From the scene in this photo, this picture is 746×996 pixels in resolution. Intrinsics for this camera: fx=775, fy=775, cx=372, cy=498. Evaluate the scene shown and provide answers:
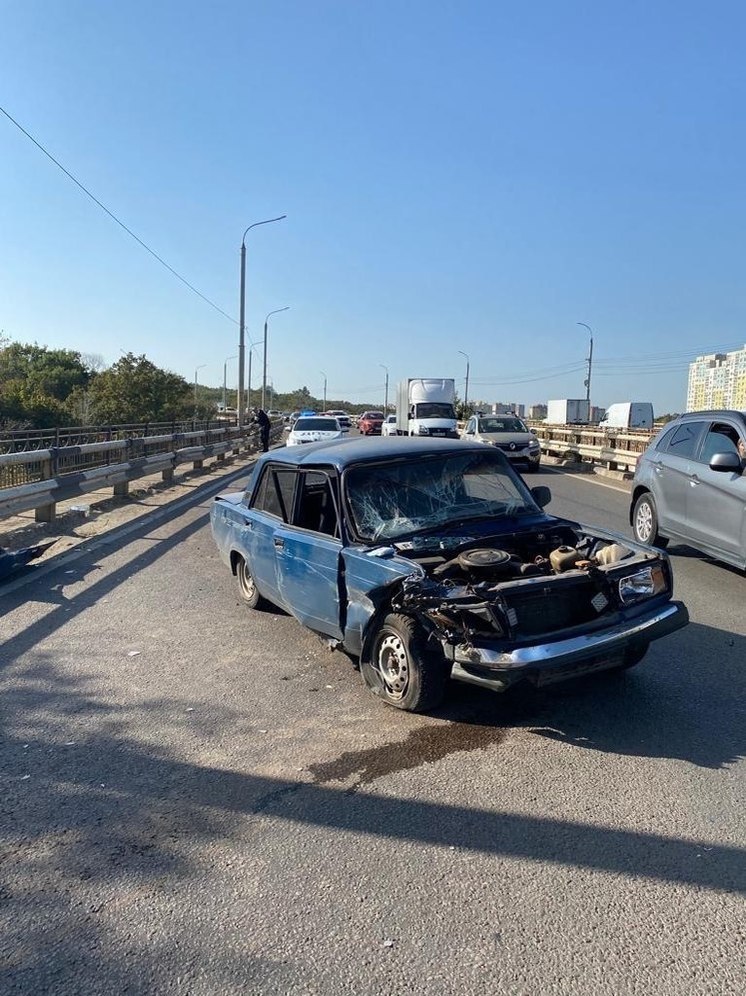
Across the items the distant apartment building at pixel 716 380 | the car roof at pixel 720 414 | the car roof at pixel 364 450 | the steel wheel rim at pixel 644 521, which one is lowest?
the steel wheel rim at pixel 644 521

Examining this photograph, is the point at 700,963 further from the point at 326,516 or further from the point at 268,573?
the point at 268,573

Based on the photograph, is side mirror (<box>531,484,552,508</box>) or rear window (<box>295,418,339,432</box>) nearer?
side mirror (<box>531,484,552,508</box>)

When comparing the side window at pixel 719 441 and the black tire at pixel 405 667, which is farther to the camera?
the side window at pixel 719 441

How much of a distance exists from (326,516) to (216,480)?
1414cm

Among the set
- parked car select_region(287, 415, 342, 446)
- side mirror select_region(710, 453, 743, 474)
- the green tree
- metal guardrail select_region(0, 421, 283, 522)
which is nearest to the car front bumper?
side mirror select_region(710, 453, 743, 474)

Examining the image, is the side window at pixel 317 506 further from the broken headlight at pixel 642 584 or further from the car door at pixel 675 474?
the car door at pixel 675 474

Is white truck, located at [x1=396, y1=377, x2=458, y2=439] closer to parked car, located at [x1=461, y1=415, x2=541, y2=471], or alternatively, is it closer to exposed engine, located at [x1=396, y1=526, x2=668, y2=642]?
parked car, located at [x1=461, y1=415, x2=541, y2=471]

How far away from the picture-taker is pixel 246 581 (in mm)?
6820

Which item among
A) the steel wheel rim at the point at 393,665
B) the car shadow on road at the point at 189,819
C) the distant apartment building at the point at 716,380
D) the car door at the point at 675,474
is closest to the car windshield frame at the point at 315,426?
the car door at the point at 675,474

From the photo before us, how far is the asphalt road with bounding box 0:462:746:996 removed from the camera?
251 cm

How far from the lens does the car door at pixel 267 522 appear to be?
5.88m

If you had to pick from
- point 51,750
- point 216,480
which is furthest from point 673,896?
point 216,480

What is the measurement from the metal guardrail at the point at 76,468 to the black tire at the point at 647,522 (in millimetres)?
7568

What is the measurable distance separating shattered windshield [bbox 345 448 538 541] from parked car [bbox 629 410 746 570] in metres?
2.97
